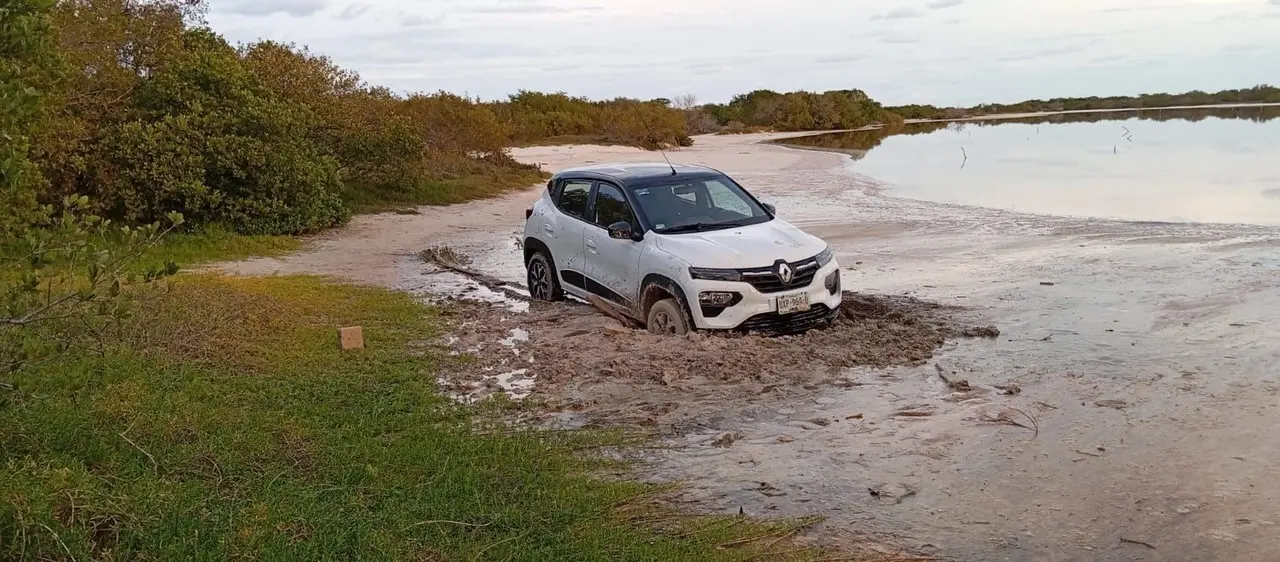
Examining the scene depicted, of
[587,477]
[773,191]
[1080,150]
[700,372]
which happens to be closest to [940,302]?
[700,372]

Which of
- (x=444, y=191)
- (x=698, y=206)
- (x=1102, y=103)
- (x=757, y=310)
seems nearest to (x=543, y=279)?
(x=698, y=206)

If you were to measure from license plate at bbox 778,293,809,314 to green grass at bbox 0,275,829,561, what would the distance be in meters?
2.79

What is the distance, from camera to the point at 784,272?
9.20 metres

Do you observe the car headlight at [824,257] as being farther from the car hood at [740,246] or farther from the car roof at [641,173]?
the car roof at [641,173]

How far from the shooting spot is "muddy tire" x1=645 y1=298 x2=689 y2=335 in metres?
9.42

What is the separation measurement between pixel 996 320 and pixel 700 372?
148 inches

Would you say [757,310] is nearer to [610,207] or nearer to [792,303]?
[792,303]

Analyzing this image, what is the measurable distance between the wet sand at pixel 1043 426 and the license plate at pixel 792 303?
682 millimetres

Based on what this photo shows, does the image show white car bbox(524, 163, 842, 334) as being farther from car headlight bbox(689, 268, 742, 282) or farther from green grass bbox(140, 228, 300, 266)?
green grass bbox(140, 228, 300, 266)

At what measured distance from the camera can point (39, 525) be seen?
452 cm

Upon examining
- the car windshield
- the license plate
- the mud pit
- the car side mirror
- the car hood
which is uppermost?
the car windshield

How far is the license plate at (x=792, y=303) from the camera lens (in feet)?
30.3

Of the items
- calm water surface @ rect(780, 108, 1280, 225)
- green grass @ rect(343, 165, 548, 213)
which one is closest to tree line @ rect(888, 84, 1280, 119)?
calm water surface @ rect(780, 108, 1280, 225)

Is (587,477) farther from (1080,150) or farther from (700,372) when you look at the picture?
Answer: (1080,150)
